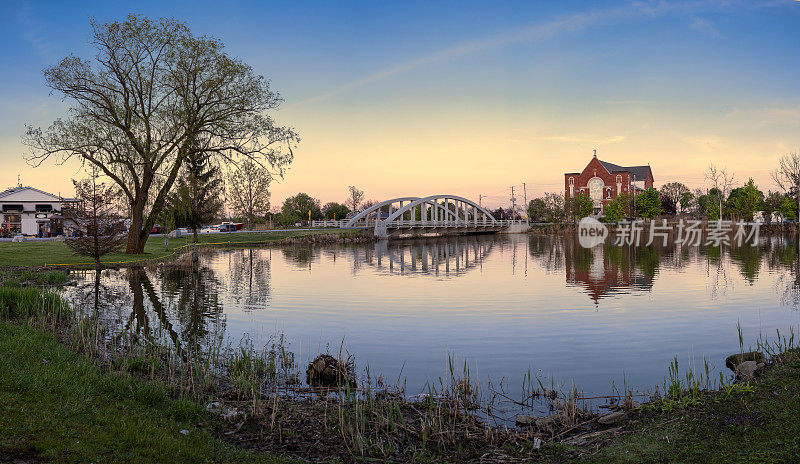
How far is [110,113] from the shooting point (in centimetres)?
3203

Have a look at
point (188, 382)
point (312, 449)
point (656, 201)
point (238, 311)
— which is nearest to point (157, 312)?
point (238, 311)

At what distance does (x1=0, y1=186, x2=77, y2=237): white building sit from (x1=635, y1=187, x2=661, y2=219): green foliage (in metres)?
87.7

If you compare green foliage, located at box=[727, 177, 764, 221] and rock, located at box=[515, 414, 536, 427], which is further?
green foliage, located at box=[727, 177, 764, 221]

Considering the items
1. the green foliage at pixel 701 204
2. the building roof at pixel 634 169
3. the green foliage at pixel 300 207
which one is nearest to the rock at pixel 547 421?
the green foliage at pixel 300 207

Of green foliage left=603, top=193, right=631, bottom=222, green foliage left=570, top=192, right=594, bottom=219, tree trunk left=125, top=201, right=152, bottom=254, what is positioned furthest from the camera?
green foliage left=570, top=192, right=594, bottom=219

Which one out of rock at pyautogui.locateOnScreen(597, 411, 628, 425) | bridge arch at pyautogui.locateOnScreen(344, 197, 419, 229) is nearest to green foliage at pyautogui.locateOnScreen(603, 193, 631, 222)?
bridge arch at pyautogui.locateOnScreen(344, 197, 419, 229)

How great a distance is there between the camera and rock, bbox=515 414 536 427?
766cm

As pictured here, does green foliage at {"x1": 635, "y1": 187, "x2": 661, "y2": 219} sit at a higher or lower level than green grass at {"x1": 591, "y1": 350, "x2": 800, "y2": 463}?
higher

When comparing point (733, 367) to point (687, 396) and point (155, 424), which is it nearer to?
point (687, 396)

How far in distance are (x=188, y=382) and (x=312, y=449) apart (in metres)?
3.08

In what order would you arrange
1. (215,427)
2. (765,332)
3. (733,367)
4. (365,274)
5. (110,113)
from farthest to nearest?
(110,113) → (365,274) → (765,332) → (733,367) → (215,427)

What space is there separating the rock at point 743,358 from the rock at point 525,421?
15.7 feet

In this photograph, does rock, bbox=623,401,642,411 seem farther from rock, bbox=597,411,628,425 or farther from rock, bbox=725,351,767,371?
rock, bbox=725,351,767,371

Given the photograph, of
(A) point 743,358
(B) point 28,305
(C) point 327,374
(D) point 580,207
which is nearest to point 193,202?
(B) point 28,305
